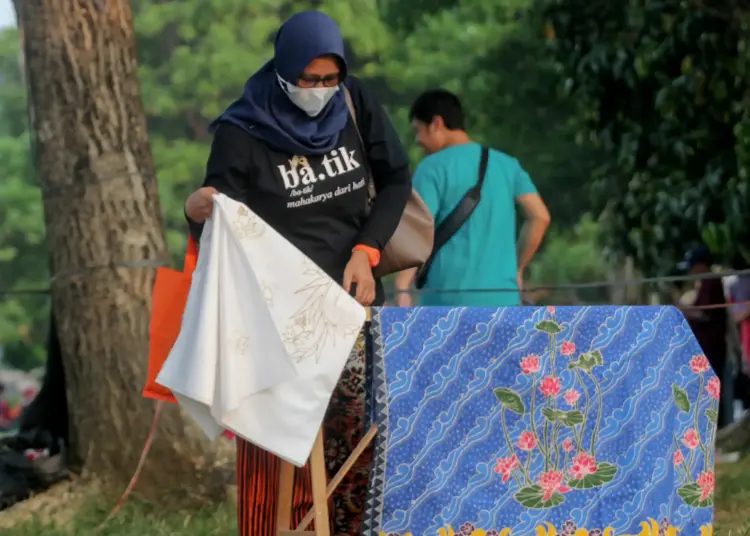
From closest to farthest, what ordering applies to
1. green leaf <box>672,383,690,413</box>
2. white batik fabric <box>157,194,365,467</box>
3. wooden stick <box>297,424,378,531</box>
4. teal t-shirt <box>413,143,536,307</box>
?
1. white batik fabric <box>157,194,365,467</box>
2. wooden stick <box>297,424,378,531</box>
3. green leaf <box>672,383,690,413</box>
4. teal t-shirt <box>413,143,536,307</box>

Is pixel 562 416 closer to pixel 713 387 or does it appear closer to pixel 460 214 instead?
pixel 713 387

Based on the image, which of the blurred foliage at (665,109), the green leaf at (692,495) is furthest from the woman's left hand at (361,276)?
the blurred foliage at (665,109)

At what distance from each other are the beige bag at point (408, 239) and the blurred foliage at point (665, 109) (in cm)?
385

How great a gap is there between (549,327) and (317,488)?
0.60 meters

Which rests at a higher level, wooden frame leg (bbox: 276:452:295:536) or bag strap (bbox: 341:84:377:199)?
bag strap (bbox: 341:84:377:199)

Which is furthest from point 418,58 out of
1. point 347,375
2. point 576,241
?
point 347,375

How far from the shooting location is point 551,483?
Result: 10.3 feet

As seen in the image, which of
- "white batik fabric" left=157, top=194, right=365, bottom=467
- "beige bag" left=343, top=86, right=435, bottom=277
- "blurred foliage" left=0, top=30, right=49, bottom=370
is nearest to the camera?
"white batik fabric" left=157, top=194, right=365, bottom=467

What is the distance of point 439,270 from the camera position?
489 cm

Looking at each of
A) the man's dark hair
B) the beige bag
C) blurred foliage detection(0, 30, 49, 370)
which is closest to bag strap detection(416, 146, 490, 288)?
the man's dark hair

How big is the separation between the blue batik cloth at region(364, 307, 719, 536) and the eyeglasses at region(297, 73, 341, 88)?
53cm

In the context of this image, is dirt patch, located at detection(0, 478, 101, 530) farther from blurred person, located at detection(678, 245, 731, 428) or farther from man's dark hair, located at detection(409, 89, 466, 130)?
blurred person, located at detection(678, 245, 731, 428)

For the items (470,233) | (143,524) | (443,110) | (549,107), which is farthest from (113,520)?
(549,107)

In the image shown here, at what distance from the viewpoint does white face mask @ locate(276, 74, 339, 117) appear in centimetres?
326
